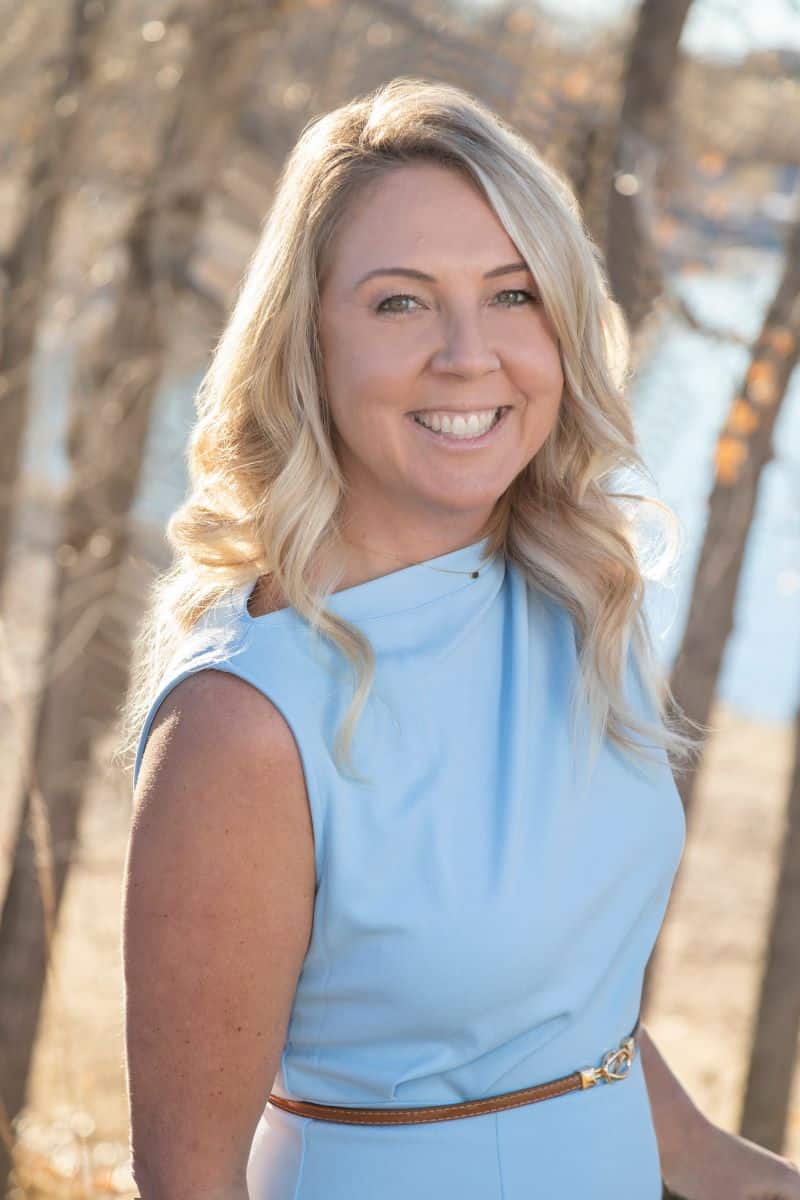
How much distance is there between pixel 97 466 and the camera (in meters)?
4.89

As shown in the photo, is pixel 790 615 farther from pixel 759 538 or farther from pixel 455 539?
pixel 455 539

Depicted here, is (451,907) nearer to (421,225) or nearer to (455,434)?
(455,434)

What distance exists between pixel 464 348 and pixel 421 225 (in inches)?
5.8

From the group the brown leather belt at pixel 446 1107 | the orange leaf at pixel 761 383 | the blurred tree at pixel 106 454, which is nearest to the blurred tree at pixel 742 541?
the orange leaf at pixel 761 383

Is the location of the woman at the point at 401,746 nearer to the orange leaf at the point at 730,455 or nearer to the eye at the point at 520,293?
the eye at the point at 520,293

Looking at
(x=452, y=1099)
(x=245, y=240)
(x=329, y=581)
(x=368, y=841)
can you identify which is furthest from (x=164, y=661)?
(x=245, y=240)

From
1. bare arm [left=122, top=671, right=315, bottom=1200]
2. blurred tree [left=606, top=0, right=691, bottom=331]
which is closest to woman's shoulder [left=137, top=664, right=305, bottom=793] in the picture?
bare arm [left=122, top=671, right=315, bottom=1200]

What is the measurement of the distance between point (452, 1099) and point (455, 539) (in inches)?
25.6

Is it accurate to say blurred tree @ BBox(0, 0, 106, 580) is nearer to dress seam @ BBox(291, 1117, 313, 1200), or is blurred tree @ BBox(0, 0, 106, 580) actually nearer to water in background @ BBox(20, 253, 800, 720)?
water in background @ BBox(20, 253, 800, 720)

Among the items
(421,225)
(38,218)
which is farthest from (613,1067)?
(38,218)

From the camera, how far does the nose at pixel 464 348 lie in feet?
5.66

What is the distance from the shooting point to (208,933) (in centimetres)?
148

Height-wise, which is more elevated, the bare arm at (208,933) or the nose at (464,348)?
the nose at (464,348)

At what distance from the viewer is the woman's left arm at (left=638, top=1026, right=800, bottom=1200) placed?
A: 198 centimetres
